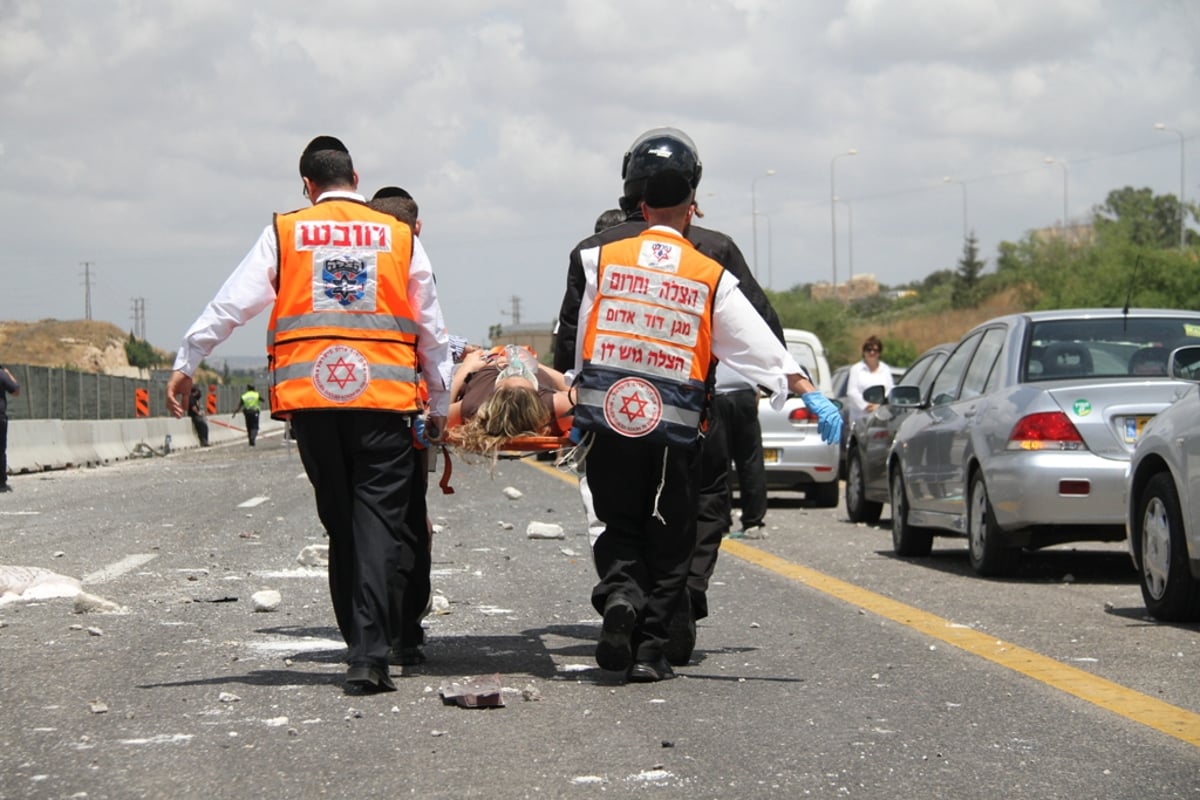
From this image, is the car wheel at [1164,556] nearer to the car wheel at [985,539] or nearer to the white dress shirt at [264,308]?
the car wheel at [985,539]

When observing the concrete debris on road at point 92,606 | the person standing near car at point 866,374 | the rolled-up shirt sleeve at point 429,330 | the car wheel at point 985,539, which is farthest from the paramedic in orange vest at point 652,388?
the person standing near car at point 866,374

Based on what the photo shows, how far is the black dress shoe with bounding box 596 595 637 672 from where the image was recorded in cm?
627

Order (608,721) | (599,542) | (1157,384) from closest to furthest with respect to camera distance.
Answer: (608,721) → (599,542) → (1157,384)

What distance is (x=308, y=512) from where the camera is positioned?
1584 centimetres

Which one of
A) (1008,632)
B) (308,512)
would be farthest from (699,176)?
(308,512)

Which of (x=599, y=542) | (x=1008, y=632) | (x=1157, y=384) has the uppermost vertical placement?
(x=1157, y=384)

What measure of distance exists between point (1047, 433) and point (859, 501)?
5985mm

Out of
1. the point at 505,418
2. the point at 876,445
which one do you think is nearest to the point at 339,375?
the point at 505,418

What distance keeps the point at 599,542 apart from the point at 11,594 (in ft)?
11.8

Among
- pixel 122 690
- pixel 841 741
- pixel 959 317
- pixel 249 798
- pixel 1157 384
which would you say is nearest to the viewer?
pixel 249 798

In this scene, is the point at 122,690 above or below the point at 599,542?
below

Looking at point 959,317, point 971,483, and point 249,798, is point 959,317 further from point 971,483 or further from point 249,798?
point 249,798

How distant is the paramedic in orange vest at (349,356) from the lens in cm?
615

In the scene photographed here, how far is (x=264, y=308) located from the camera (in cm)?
635
